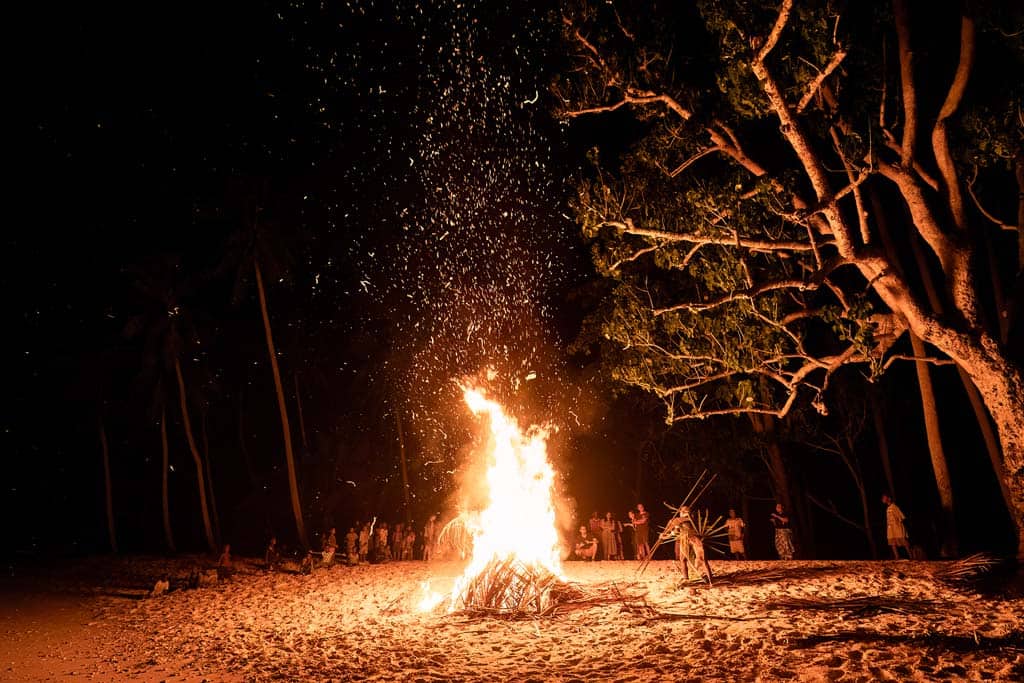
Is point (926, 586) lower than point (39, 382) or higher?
lower

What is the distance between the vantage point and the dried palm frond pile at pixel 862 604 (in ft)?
27.7

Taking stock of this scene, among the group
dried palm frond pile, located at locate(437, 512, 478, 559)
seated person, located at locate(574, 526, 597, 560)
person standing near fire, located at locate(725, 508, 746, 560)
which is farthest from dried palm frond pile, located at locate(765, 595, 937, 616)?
seated person, located at locate(574, 526, 597, 560)

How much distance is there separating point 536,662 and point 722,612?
3.04 m

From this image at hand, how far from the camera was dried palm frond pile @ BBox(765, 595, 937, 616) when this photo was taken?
27.7ft

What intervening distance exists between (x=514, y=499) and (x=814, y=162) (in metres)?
8.18

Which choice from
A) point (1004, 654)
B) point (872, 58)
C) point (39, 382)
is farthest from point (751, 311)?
point (39, 382)

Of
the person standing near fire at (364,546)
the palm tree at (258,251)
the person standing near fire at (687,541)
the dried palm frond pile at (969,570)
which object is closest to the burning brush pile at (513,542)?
the person standing near fire at (687,541)

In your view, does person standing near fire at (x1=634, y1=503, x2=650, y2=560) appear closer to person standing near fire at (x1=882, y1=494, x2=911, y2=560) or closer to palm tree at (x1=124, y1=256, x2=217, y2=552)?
person standing near fire at (x1=882, y1=494, x2=911, y2=560)

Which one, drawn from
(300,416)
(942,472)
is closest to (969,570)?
(942,472)

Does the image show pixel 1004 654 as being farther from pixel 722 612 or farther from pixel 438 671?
pixel 438 671

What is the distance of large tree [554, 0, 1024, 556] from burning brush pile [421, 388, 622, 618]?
3011 mm

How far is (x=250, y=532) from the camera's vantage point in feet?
122

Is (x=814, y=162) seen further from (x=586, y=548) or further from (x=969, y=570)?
(x=586, y=548)

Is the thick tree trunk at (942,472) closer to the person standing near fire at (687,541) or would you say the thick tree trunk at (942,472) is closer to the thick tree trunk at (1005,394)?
the thick tree trunk at (1005,394)
